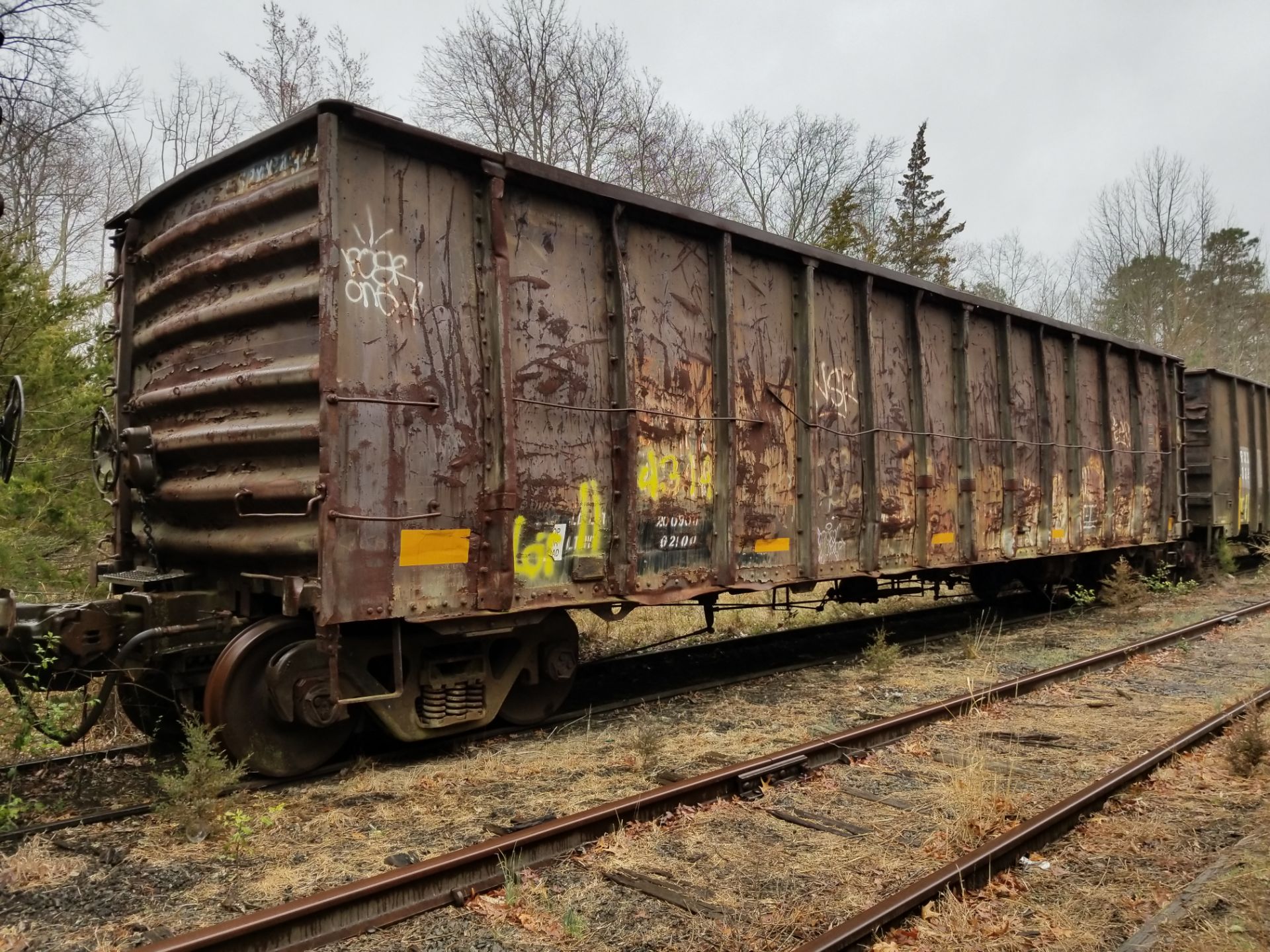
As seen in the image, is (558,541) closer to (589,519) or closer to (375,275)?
(589,519)

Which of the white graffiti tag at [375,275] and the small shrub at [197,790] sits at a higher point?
the white graffiti tag at [375,275]

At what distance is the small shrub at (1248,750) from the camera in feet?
16.6

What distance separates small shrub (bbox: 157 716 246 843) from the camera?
13.4 ft

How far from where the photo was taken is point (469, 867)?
12.0 ft

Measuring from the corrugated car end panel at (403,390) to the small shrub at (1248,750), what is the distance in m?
4.55

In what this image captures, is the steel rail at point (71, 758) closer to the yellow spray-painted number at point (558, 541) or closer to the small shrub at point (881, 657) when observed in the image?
the yellow spray-painted number at point (558, 541)

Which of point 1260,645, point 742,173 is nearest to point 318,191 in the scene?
point 1260,645

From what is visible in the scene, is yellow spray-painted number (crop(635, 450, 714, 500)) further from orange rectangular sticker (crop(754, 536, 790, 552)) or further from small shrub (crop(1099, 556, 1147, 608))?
small shrub (crop(1099, 556, 1147, 608))

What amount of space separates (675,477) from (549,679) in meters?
1.71

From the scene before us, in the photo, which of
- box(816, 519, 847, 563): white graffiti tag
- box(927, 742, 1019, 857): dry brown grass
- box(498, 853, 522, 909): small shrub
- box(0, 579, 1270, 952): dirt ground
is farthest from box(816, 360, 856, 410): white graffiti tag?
box(498, 853, 522, 909): small shrub

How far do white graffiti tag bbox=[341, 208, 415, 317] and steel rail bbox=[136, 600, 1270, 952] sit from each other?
9.57 ft

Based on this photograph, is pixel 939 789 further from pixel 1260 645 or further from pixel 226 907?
pixel 1260 645

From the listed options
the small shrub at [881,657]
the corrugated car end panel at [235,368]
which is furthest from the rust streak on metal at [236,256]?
the small shrub at [881,657]

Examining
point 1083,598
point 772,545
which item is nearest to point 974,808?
point 772,545
